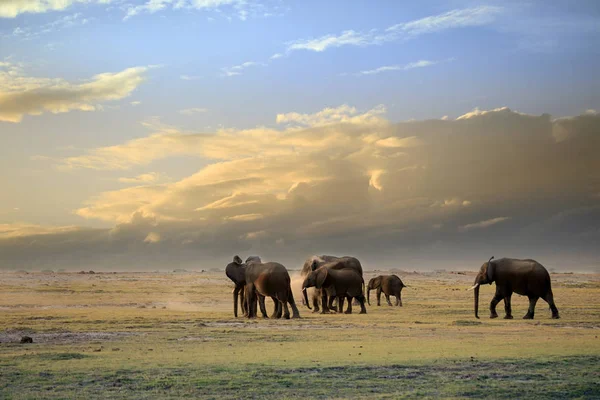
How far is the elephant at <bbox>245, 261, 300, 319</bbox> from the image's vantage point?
108 feet

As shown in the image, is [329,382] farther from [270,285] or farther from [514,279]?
[514,279]

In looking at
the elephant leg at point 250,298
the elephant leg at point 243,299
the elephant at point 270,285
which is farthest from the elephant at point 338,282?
the elephant leg at point 250,298

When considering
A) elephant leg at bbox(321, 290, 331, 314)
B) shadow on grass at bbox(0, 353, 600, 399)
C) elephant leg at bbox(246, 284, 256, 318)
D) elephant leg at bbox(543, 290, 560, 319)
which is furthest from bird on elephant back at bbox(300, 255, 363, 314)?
shadow on grass at bbox(0, 353, 600, 399)

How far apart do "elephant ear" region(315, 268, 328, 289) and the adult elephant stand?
694 cm

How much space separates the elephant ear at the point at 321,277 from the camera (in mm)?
36441

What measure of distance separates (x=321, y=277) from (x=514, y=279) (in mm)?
8758

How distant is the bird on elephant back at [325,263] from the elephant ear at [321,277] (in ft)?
1.75

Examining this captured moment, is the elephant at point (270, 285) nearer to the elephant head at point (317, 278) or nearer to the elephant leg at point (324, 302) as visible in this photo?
the elephant head at point (317, 278)

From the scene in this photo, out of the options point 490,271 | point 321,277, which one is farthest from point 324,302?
point 490,271

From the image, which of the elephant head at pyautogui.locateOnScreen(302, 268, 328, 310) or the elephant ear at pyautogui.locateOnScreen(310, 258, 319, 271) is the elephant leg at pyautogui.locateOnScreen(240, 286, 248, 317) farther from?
the elephant ear at pyautogui.locateOnScreen(310, 258, 319, 271)

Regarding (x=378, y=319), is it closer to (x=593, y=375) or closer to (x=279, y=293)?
(x=279, y=293)

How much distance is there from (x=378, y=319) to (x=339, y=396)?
1903cm

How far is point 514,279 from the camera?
33875 mm

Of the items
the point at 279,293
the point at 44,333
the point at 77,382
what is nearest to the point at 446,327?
the point at 279,293
